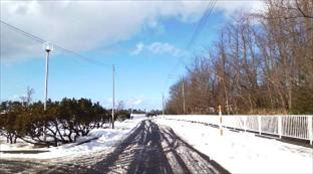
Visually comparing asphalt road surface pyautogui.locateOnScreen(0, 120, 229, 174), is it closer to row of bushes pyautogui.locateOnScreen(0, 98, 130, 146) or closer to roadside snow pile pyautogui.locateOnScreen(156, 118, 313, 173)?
roadside snow pile pyautogui.locateOnScreen(156, 118, 313, 173)

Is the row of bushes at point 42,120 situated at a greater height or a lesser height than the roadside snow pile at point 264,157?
greater

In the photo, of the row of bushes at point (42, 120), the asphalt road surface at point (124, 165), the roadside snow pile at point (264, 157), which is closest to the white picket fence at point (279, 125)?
the roadside snow pile at point (264, 157)

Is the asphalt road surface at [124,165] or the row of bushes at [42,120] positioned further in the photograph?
the row of bushes at [42,120]

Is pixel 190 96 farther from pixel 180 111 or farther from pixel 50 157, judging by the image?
pixel 50 157

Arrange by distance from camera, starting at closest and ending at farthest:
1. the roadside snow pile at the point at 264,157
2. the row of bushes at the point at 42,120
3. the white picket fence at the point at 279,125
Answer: the roadside snow pile at the point at 264,157 < the white picket fence at the point at 279,125 < the row of bushes at the point at 42,120

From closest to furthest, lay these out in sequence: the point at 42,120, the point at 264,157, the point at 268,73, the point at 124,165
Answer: the point at 124,165 < the point at 264,157 < the point at 42,120 < the point at 268,73

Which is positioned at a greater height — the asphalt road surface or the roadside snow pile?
the roadside snow pile

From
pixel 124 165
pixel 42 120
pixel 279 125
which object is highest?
pixel 42 120

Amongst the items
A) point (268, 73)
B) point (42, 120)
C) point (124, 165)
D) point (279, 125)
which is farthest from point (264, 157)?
point (268, 73)

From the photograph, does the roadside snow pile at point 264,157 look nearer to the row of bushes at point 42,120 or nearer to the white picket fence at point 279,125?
the white picket fence at point 279,125

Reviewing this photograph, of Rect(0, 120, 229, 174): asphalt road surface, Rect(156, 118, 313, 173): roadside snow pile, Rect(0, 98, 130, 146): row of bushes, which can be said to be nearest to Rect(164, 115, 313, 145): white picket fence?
Rect(156, 118, 313, 173): roadside snow pile

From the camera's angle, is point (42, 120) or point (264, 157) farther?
point (42, 120)

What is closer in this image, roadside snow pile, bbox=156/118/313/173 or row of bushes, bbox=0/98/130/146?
roadside snow pile, bbox=156/118/313/173

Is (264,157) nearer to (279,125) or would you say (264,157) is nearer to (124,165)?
(124,165)
